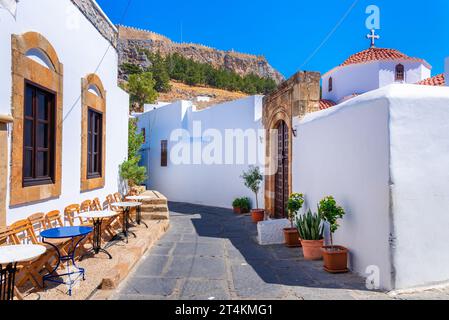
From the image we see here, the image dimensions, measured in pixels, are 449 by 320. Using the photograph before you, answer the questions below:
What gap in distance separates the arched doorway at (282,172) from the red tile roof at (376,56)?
974 centimetres

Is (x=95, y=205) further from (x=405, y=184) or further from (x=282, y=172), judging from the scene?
(x=405, y=184)

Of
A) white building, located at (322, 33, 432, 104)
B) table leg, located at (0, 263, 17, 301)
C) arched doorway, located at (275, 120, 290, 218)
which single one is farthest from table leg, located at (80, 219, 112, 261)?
white building, located at (322, 33, 432, 104)

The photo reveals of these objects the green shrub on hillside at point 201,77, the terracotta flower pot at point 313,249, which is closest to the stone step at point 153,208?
the terracotta flower pot at point 313,249

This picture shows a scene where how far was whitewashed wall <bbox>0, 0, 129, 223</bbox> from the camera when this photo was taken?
4.21 meters

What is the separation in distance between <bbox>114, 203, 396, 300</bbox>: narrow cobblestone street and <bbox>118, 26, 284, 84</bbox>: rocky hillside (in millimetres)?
58896

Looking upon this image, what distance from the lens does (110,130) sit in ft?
29.1

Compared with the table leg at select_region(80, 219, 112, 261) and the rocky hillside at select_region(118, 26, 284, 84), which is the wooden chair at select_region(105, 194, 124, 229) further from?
the rocky hillside at select_region(118, 26, 284, 84)

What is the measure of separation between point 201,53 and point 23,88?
71739 millimetres

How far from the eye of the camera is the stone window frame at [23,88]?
4266 mm

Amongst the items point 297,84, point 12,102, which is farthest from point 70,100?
point 297,84

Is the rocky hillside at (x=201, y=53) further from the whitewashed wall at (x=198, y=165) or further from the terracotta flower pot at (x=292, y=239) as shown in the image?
the terracotta flower pot at (x=292, y=239)

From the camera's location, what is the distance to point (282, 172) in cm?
913

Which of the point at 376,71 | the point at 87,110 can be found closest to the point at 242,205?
the point at 87,110
